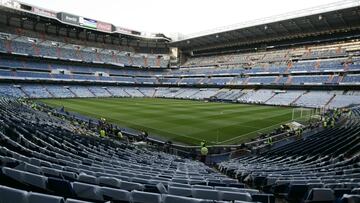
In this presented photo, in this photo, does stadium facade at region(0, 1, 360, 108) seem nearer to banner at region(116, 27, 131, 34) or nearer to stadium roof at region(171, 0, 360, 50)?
stadium roof at region(171, 0, 360, 50)

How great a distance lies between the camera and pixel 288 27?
67438mm

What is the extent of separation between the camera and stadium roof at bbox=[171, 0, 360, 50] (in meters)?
55.8

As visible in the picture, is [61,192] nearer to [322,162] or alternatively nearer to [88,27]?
[322,162]

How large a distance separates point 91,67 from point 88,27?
11.9 metres

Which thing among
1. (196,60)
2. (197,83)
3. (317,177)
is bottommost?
(317,177)

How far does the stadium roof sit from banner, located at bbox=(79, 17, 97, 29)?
26.0 metres

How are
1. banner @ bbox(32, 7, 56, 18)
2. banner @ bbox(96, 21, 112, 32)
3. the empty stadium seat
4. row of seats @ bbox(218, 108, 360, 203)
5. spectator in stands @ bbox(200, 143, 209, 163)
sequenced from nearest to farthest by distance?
the empty stadium seat < row of seats @ bbox(218, 108, 360, 203) < spectator in stands @ bbox(200, 143, 209, 163) < banner @ bbox(32, 7, 56, 18) < banner @ bbox(96, 21, 112, 32)

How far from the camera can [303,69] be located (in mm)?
64688

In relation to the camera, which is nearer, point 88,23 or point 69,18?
point 69,18

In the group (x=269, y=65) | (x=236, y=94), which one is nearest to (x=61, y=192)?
(x=236, y=94)

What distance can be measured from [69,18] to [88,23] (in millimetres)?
5577

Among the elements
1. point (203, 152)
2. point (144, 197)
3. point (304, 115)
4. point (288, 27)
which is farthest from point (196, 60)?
point (144, 197)

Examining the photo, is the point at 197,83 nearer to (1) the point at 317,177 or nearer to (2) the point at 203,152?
(2) the point at 203,152

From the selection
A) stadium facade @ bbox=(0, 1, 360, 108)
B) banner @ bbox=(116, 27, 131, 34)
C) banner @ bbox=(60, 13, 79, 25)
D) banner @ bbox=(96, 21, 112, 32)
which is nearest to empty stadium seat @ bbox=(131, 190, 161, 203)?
stadium facade @ bbox=(0, 1, 360, 108)
